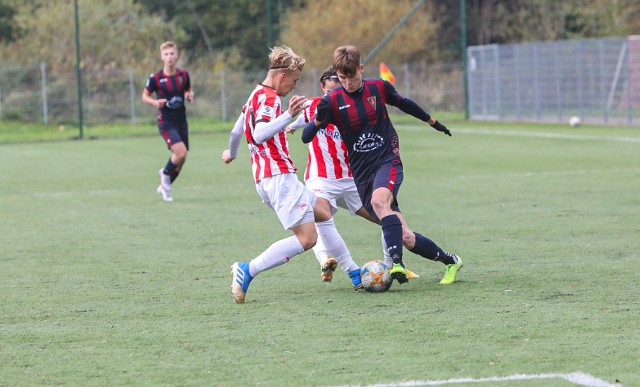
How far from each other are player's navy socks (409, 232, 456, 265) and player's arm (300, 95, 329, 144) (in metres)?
1.04

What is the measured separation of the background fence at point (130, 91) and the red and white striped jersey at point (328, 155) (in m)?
24.9

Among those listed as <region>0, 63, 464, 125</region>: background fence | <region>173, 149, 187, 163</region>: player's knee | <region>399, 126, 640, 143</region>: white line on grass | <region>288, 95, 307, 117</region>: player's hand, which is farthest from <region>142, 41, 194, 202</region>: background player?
<region>0, 63, 464, 125</region>: background fence

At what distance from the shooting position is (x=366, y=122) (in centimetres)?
798

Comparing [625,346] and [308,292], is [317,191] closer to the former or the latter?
[308,292]

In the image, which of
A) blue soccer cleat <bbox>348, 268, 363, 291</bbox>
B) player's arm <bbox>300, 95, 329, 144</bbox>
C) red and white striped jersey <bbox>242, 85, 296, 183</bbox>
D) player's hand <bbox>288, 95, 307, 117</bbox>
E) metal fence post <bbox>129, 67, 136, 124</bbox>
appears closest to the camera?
player's hand <bbox>288, 95, 307, 117</bbox>

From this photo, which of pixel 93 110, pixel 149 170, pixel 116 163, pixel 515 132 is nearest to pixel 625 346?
pixel 149 170

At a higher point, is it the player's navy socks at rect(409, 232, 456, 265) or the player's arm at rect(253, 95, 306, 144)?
the player's arm at rect(253, 95, 306, 144)

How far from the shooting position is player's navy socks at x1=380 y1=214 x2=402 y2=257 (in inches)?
307

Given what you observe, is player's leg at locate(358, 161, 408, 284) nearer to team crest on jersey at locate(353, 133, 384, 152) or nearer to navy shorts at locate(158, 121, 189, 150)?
team crest on jersey at locate(353, 133, 384, 152)

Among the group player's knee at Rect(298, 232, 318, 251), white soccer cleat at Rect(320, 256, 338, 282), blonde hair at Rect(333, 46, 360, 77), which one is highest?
blonde hair at Rect(333, 46, 360, 77)

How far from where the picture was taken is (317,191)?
28.0ft

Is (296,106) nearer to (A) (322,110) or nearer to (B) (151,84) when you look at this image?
(A) (322,110)

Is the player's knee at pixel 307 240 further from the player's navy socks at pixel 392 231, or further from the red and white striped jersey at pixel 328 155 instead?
the red and white striped jersey at pixel 328 155

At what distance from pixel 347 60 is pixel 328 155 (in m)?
1.13
